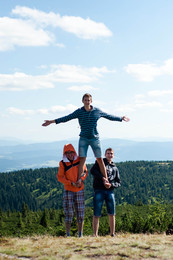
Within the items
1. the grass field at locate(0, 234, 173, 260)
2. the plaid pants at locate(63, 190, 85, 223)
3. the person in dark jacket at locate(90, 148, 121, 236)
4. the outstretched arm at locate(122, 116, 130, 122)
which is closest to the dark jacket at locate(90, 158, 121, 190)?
the person in dark jacket at locate(90, 148, 121, 236)

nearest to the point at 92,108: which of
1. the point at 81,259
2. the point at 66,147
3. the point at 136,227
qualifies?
the point at 66,147

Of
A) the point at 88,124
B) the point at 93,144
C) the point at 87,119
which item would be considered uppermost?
the point at 87,119

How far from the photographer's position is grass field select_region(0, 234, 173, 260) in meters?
8.18

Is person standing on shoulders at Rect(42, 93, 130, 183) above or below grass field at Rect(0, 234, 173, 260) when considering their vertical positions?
above

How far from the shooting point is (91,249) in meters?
8.90

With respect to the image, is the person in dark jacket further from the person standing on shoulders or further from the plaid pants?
the plaid pants

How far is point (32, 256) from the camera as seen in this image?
27.8 ft

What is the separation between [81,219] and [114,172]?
2.29 metres

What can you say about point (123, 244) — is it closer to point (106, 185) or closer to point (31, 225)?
point (106, 185)

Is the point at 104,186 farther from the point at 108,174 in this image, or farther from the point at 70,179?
the point at 70,179

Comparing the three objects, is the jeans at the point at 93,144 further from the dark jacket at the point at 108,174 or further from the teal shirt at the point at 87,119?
the dark jacket at the point at 108,174

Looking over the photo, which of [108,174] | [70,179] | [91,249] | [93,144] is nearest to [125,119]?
[93,144]

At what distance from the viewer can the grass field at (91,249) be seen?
26.8 feet

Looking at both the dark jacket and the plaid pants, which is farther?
the plaid pants
